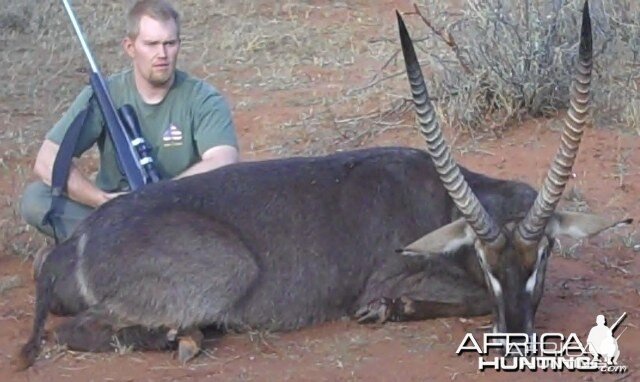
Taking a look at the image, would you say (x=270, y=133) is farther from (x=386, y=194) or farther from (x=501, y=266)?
(x=501, y=266)

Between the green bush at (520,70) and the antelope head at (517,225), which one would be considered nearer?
the antelope head at (517,225)

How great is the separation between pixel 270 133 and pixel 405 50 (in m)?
4.72

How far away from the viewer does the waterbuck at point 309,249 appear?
20.7 feet

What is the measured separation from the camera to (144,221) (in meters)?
6.66

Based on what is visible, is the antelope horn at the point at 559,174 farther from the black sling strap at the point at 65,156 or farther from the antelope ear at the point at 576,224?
the black sling strap at the point at 65,156

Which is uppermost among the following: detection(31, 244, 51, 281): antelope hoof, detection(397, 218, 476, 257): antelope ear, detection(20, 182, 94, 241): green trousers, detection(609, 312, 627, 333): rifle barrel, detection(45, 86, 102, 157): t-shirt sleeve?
detection(45, 86, 102, 157): t-shirt sleeve

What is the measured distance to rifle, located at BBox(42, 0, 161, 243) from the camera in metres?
7.50

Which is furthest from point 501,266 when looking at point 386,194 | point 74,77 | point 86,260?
point 74,77

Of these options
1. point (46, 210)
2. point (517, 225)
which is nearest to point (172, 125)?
point (46, 210)

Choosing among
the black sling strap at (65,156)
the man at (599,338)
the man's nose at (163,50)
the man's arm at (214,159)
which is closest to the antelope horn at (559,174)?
the man at (599,338)

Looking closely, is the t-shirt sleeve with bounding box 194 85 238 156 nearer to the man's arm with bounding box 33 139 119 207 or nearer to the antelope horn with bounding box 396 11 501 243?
the man's arm with bounding box 33 139 119 207

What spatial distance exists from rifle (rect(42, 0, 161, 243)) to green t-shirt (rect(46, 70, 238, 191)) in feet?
0.29

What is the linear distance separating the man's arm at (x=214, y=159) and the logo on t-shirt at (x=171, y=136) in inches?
6.9

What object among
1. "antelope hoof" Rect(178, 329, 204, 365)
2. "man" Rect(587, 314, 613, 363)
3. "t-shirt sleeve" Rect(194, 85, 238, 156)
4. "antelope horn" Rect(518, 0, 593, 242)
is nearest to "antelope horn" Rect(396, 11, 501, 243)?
"antelope horn" Rect(518, 0, 593, 242)
